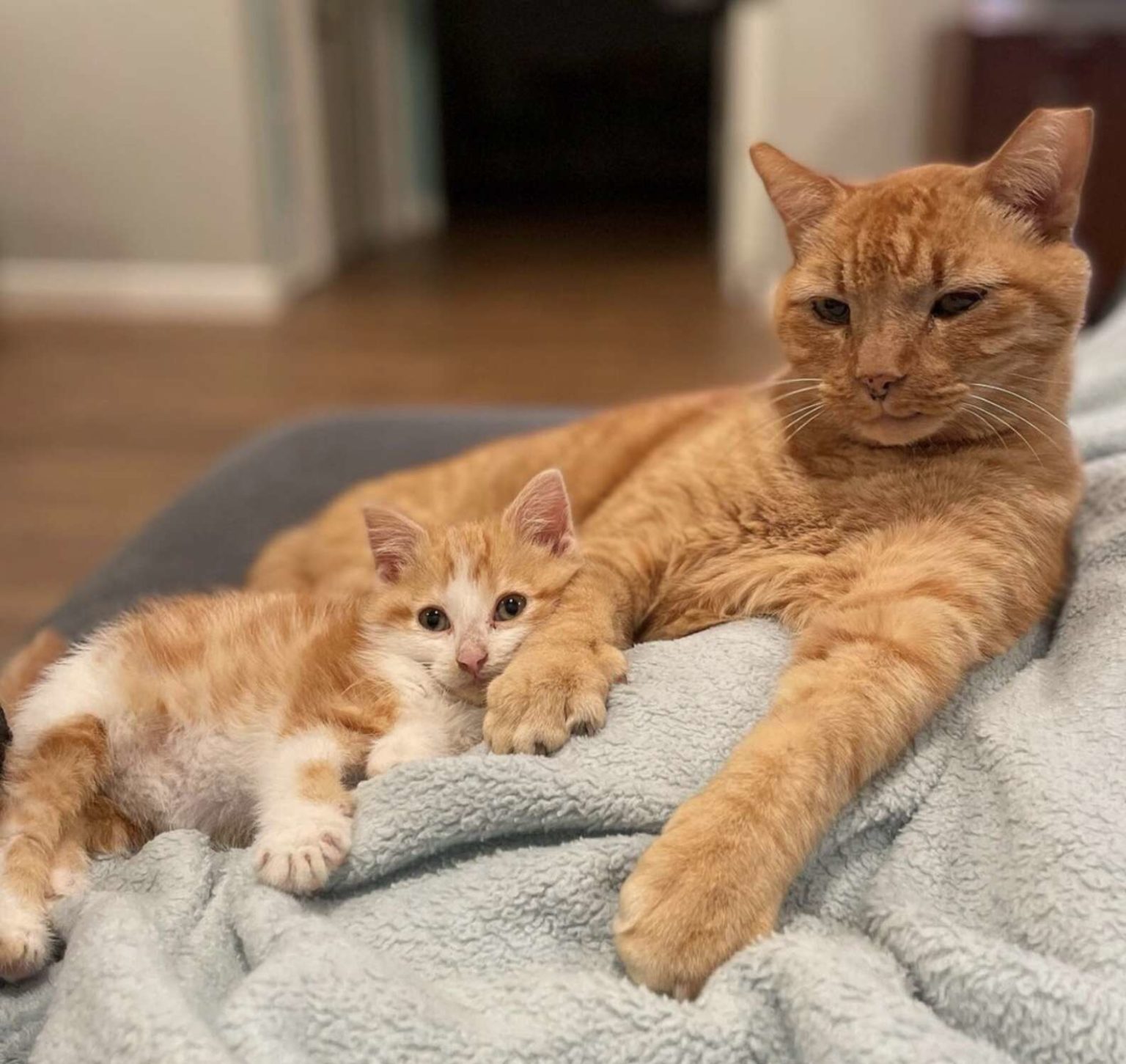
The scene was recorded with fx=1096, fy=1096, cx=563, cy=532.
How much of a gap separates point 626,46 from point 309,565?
631 centimetres

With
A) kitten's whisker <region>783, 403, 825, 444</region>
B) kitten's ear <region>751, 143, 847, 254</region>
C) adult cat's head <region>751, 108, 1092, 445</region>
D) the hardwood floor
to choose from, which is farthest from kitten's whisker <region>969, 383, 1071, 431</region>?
the hardwood floor

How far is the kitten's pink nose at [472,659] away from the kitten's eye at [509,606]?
70 mm

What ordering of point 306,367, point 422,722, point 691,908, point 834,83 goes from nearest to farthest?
point 691,908 → point 422,722 → point 306,367 → point 834,83

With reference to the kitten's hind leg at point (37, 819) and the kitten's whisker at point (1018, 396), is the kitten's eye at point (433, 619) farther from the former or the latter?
the kitten's whisker at point (1018, 396)

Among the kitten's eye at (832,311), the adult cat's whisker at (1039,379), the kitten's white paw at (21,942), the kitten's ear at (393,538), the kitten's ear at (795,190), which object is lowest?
the kitten's white paw at (21,942)

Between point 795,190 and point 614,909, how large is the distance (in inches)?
34.3

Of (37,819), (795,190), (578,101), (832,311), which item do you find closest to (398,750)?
(37,819)

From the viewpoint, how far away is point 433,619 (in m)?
1.22

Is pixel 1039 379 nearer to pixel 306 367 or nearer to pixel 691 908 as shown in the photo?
pixel 691 908

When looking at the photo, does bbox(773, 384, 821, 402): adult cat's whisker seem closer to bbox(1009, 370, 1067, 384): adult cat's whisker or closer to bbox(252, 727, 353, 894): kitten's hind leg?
bbox(1009, 370, 1067, 384): adult cat's whisker

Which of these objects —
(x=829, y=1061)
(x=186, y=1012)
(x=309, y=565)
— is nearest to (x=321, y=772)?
(x=186, y=1012)

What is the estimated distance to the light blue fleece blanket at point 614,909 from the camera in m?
0.81

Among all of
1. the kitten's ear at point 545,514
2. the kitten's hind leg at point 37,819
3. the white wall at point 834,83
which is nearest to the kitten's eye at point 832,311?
the kitten's ear at point 545,514

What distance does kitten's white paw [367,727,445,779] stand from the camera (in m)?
1.07
